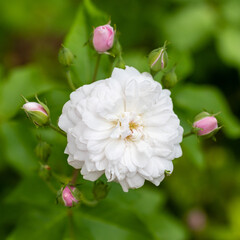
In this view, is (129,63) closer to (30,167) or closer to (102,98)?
(30,167)

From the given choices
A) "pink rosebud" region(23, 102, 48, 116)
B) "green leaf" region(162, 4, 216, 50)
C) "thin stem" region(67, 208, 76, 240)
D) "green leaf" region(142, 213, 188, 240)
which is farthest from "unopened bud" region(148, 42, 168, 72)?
"green leaf" region(162, 4, 216, 50)

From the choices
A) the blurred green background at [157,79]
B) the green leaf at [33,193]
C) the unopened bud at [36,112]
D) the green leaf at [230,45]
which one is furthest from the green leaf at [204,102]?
the unopened bud at [36,112]

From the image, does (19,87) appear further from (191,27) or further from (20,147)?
(191,27)

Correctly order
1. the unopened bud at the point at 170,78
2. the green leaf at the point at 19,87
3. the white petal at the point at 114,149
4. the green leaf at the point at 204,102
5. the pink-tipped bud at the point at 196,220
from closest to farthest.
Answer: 1. the white petal at the point at 114,149
2. the unopened bud at the point at 170,78
3. the green leaf at the point at 204,102
4. the green leaf at the point at 19,87
5. the pink-tipped bud at the point at 196,220

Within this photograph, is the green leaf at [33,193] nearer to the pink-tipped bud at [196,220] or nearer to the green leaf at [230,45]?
the pink-tipped bud at [196,220]

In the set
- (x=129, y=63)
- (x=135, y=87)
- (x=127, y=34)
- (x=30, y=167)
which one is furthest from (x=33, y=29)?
(x=135, y=87)

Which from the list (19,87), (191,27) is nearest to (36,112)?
(19,87)
